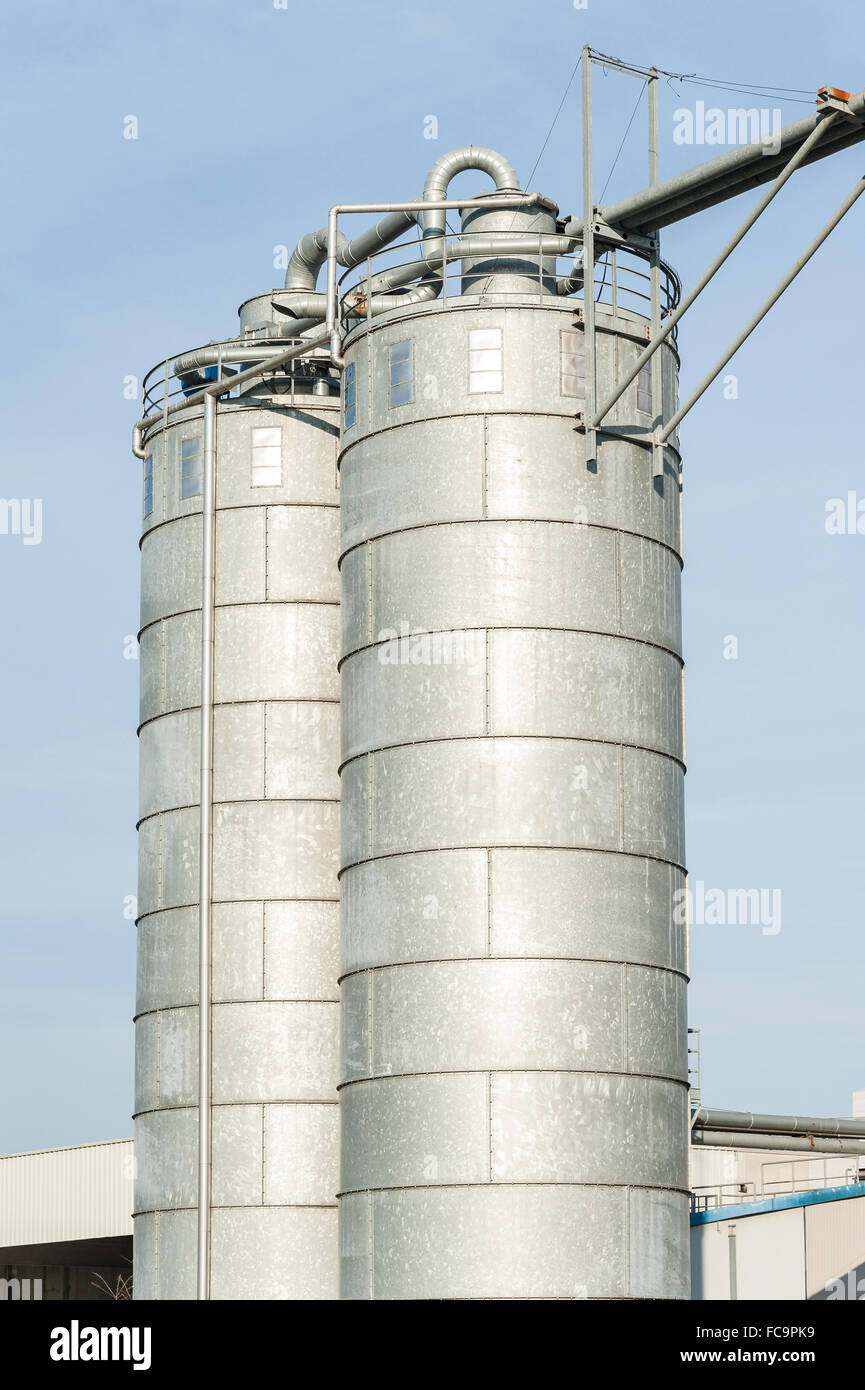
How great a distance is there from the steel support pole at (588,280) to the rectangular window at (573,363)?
0.09 m

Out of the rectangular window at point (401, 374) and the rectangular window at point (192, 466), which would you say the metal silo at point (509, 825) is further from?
the rectangular window at point (192, 466)

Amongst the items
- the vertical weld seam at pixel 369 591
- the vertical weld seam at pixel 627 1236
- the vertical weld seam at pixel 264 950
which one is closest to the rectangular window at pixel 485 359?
the vertical weld seam at pixel 369 591

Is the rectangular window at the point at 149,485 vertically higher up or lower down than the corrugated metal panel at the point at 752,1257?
higher up

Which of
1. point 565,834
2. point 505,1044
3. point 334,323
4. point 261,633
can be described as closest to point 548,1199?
point 505,1044

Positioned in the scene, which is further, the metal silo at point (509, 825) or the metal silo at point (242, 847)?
the metal silo at point (242, 847)

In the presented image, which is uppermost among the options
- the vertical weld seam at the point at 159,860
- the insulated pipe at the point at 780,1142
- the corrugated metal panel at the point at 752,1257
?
the vertical weld seam at the point at 159,860

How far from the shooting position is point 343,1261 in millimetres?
25750

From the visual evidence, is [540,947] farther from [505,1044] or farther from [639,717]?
[639,717]

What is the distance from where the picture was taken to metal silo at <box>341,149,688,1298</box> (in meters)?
24.3

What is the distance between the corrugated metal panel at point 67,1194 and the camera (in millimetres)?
41438

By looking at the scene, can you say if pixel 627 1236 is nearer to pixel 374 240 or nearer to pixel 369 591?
pixel 369 591

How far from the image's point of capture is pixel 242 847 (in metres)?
30.0

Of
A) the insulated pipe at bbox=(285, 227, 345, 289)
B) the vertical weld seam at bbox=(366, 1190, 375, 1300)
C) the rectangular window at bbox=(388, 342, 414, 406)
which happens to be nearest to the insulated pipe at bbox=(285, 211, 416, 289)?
the insulated pipe at bbox=(285, 227, 345, 289)

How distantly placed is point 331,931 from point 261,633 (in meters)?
4.55
